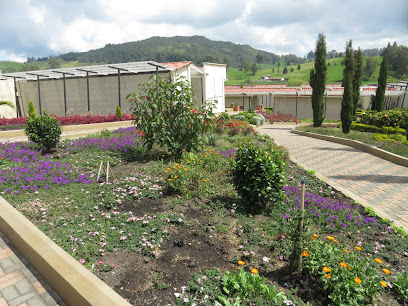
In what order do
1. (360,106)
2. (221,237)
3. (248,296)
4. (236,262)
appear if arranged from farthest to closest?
(360,106) → (221,237) → (236,262) → (248,296)

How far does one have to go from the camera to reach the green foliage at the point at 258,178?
4664mm

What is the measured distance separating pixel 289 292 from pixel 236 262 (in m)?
0.71

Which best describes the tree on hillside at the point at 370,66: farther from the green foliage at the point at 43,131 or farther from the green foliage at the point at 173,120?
the green foliage at the point at 43,131

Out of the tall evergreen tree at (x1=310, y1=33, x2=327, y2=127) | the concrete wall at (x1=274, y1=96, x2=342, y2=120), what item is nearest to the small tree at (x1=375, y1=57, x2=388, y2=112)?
the concrete wall at (x1=274, y1=96, x2=342, y2=120)

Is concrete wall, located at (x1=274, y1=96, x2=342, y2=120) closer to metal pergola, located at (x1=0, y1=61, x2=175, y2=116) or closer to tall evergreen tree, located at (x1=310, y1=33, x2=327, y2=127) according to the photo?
tall evergreen tree, located at (x1=310, y1=33, x2=327, y2=127)

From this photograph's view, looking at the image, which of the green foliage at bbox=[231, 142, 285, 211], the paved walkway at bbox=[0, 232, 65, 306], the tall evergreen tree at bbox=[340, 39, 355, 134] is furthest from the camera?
the tall evergreen tree at bbox=[340, 39, 355, 134]

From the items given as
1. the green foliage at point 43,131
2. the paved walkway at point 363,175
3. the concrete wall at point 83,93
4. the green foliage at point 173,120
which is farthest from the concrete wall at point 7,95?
the paved walkway at point 363,175

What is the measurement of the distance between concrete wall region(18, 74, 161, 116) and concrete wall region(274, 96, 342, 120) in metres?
19.1

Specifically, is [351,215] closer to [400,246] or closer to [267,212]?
[400,246]

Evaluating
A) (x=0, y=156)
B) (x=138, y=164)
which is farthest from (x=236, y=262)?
(x=0, y=156)

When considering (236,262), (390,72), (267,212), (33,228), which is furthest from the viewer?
(390,72)

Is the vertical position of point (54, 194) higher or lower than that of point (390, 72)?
lower

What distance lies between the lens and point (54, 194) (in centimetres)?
542

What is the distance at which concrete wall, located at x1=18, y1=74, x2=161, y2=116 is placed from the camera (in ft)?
69.4
